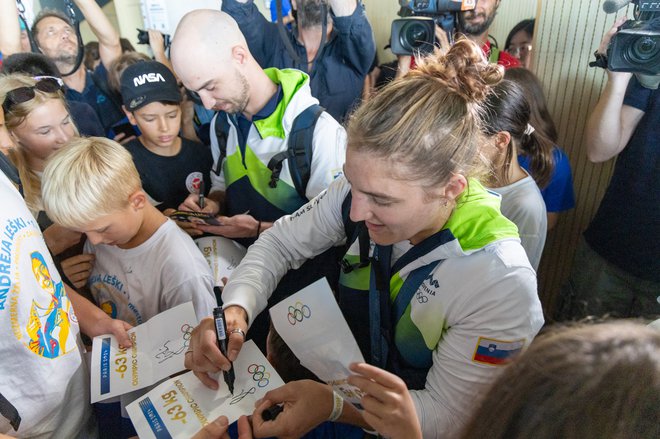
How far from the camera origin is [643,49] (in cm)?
142

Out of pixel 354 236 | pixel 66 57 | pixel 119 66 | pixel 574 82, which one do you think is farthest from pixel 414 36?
pixel 66 57

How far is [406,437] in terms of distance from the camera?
822mm

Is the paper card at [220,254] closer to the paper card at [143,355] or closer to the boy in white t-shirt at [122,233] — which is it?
the boy in white t-shirt at [122,233]

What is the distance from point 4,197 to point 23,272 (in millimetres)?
170

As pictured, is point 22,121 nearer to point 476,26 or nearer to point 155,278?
point 155,278

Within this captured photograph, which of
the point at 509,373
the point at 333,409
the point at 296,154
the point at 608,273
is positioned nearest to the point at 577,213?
the point at 608,273

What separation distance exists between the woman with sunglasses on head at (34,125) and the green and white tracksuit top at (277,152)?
0.72 metres

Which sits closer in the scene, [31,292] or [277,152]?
[31,292]

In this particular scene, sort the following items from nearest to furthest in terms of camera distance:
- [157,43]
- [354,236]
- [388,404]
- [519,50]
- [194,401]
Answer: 1. [388,404]
2. [194,401]
3. [354,236]
4. [519,50]
5. [157,43]

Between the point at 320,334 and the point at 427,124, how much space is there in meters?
0.61

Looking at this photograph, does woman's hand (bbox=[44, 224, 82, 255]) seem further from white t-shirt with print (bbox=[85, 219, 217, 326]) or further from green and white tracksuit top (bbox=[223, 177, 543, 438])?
green and white tracksuit top (bbox=[223, 177, 543, 438])

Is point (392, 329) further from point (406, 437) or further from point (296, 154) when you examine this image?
point (296, 154)

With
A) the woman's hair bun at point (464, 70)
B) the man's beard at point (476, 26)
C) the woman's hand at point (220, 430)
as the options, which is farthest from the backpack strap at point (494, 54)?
the woman's hand at point (220, 430)

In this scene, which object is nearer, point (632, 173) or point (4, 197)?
point (4, 197)
